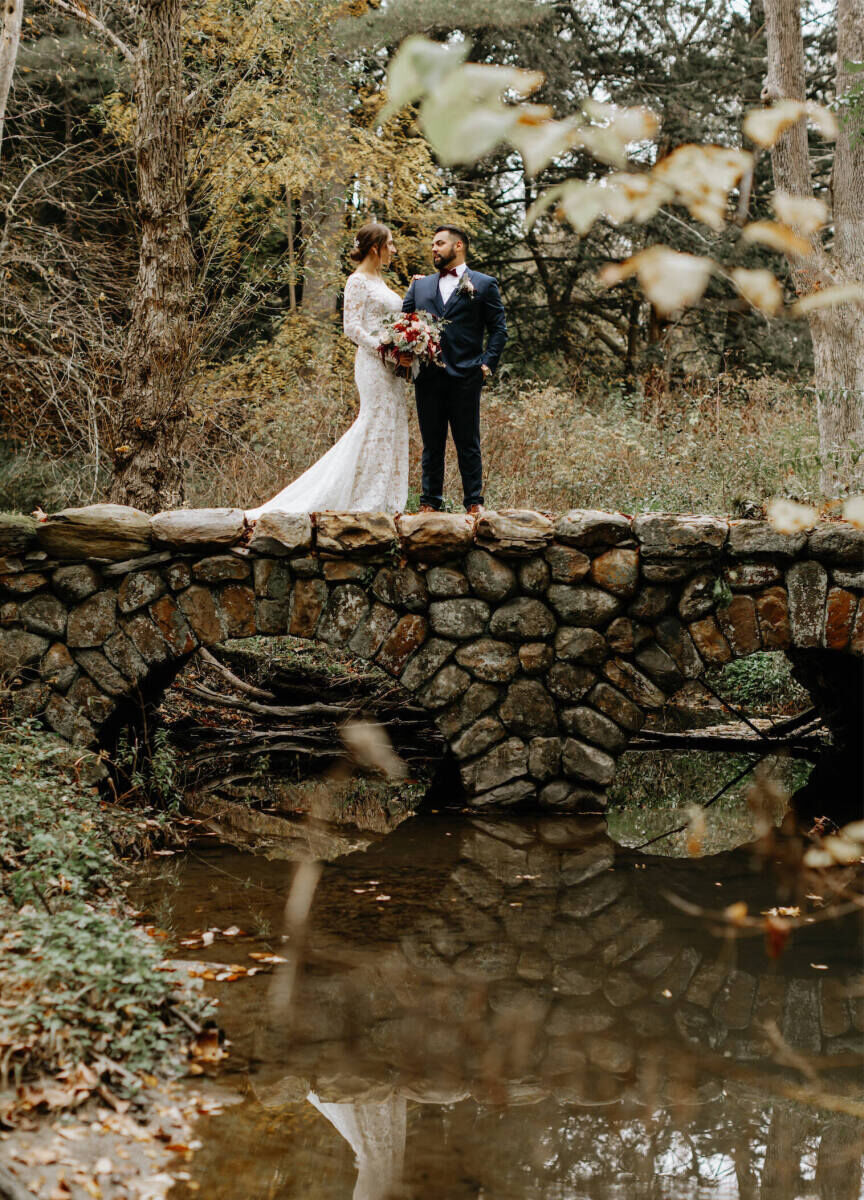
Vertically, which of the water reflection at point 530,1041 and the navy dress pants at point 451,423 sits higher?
the navy dress pants at point 451,423

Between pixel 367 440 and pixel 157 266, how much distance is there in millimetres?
2717

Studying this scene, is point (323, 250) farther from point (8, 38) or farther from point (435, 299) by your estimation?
point (435, 299)

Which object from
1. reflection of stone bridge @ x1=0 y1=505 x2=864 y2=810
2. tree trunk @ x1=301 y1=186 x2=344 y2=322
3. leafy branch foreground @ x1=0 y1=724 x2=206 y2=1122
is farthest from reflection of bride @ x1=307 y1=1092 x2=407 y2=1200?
tree trunk @ x1=301 y1=186 x2=344 y2=322

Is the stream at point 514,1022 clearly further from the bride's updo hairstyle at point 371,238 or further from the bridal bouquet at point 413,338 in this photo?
the bride's updo hairstyle at point 371,238

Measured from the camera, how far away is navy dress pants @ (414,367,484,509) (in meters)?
6.89

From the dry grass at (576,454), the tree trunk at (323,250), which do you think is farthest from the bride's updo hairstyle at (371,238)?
the tree trunk at (323,250)

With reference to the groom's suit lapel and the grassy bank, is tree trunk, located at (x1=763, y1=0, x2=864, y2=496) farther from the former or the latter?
the groom's suit lapel

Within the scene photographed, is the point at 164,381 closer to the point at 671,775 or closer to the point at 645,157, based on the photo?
the point at 671,775

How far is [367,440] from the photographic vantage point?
23.0ft

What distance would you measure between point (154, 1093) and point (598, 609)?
3.85 metres

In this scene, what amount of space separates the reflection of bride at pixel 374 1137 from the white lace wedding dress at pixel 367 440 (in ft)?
13.8

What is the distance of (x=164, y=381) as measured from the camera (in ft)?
27.9

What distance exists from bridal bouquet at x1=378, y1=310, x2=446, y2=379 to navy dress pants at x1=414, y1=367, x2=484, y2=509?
0.11 m

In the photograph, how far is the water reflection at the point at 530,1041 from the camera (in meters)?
2.94
